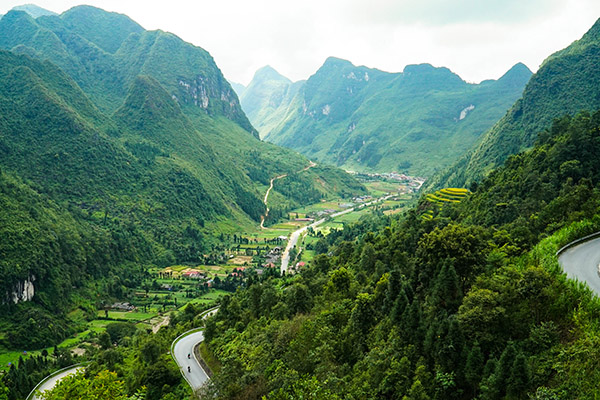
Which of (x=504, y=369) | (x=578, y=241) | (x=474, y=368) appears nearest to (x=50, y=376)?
(x=474, y=368)

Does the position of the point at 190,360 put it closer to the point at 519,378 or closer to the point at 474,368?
the point at 474,368

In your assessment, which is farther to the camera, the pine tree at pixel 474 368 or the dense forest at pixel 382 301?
the dense forest at pixel 382 301

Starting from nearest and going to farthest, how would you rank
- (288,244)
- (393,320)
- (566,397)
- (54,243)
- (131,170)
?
(566,397) < (393,320) < (54,243) < (288,244) < (131,170)

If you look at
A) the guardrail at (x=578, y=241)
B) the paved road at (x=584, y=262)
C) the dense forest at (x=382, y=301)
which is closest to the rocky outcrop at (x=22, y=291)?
the dense forest at (x=382, y=301)

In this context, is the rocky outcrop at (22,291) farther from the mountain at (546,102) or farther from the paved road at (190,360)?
the mountain at (546,102)

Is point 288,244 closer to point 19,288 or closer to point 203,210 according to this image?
point 203,210

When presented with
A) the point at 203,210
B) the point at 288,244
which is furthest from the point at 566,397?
the point at 203,210
